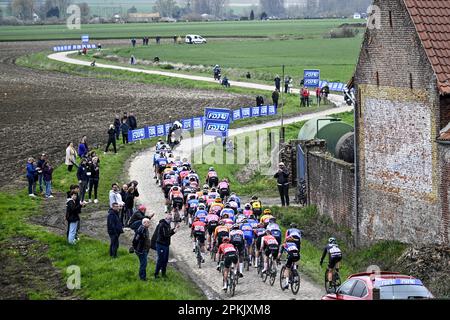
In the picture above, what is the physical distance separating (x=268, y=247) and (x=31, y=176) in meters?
15.1

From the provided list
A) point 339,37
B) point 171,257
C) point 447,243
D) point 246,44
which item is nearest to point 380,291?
point 447,243

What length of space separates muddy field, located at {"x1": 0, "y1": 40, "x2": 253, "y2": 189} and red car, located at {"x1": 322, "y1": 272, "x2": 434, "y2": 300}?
24960 millimetres

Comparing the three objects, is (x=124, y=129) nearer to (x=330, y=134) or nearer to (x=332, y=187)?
(x=330, y=134)

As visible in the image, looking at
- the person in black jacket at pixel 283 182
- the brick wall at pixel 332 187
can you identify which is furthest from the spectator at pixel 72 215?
the person in black jacket at pixel 283 182

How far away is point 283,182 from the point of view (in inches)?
1578

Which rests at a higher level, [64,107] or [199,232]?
[199,232]

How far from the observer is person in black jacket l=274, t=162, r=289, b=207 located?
131 feet

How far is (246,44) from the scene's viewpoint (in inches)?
5837

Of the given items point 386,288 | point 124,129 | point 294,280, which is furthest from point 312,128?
point 386,288

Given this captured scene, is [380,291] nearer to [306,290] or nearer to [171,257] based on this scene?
[306,290]

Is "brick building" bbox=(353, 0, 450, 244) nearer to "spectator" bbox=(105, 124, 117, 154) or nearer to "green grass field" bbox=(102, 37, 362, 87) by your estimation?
"spectator" bbox=(105, 124, 117, 154)

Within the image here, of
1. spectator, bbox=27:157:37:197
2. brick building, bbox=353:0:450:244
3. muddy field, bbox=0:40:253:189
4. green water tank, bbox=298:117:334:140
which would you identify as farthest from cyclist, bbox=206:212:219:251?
muddy field, bbox=0:40:253:189
